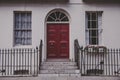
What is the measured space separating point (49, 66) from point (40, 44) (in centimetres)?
148

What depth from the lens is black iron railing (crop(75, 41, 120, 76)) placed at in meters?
15.9

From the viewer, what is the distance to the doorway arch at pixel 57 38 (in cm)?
1662

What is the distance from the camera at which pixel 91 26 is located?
55.1 ft

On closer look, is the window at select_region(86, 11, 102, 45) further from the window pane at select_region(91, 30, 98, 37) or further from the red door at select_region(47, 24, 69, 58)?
the red door at select_region(47, 24, 69, 58)

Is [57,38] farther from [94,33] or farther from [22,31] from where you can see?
[94,33]

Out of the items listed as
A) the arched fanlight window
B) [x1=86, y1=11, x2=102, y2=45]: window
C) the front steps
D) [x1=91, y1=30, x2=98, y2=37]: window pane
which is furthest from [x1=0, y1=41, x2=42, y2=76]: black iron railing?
[x1=91, y1=30, x2=98, y2=37]: window pane

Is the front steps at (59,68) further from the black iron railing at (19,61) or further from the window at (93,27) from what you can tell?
the window at (93,27)

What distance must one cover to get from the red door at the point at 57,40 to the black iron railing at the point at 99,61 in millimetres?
1321

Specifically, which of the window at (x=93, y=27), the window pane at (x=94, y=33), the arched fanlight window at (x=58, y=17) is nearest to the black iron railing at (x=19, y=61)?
the arched fanlight window at (x=58, y=17)

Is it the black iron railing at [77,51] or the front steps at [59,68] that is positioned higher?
the black iron railing at [77,51]

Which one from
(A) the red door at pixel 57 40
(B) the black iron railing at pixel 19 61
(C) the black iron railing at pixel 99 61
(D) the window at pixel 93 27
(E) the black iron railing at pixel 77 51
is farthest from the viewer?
(D) the window at pixel 93 27

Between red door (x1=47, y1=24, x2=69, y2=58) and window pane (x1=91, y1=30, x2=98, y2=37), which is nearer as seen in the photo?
red door (x1=47, y1=24, x2=69, y2=58)

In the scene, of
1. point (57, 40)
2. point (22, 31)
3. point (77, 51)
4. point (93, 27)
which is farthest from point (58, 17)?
point (77, 51)

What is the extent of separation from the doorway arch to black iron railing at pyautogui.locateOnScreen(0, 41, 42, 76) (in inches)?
37.8
